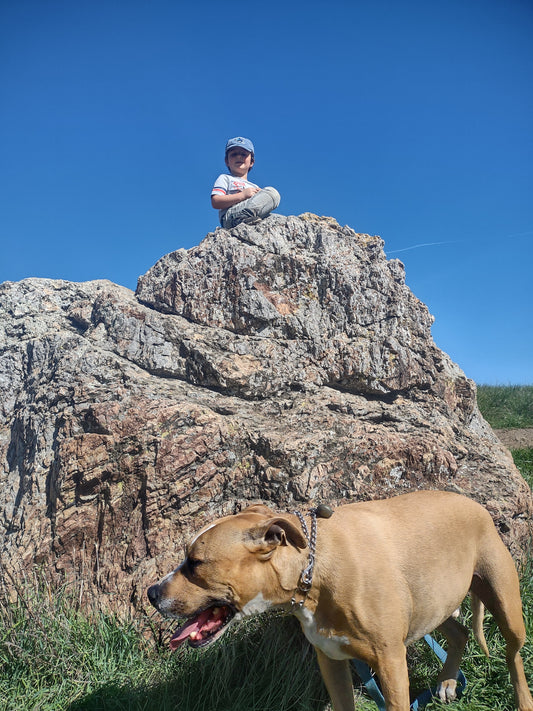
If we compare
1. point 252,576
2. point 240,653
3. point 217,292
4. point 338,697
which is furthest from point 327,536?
point 217,292

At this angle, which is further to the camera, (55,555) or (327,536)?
(55,555)

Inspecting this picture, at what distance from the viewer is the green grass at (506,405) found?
10.6 m

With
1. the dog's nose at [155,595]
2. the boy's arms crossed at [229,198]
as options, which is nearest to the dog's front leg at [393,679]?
the dog's nose at [155,595]

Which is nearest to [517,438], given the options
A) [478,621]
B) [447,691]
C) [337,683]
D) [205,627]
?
[478,621]

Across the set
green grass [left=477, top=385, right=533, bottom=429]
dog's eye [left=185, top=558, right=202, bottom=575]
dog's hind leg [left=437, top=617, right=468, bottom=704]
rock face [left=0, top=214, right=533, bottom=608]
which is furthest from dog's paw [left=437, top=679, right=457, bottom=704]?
green grass [left=477, top=385, right=533, bottom=429]

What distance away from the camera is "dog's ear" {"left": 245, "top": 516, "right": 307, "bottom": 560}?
7.65ft

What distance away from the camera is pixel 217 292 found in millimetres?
5180

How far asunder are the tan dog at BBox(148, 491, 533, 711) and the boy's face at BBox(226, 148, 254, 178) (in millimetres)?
6622

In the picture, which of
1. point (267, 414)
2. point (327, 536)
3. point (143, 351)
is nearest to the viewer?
point (327, 536)

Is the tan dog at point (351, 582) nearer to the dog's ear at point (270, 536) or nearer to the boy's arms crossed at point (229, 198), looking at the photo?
the dog's ear at point (270, 536)

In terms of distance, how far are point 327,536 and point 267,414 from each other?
6.28 ft

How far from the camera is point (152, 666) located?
3068 mm

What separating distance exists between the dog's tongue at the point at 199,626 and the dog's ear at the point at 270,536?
45 centimetres

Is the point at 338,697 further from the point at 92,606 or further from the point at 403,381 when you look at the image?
the point at 403,381
